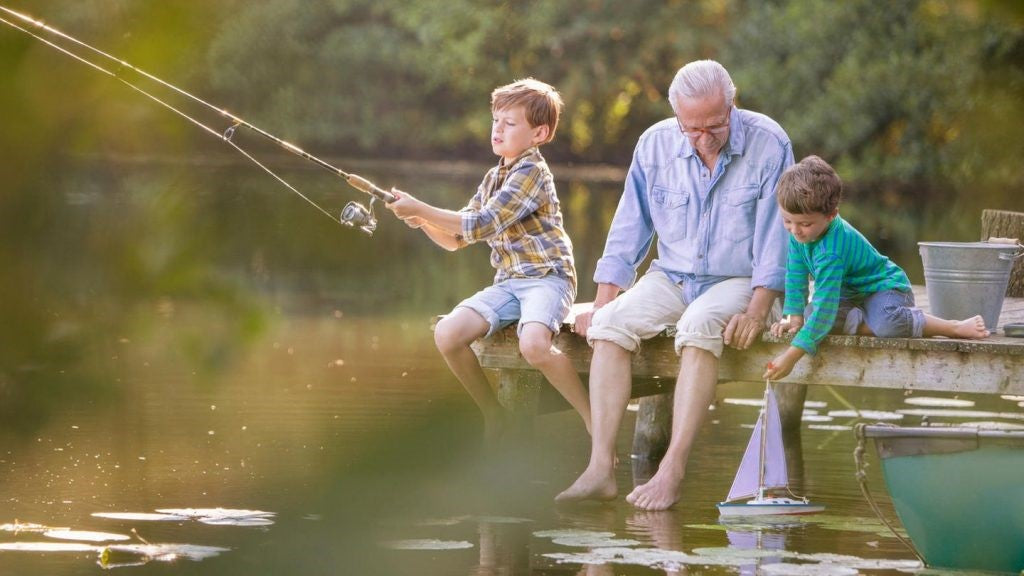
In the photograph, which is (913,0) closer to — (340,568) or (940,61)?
(940,61)

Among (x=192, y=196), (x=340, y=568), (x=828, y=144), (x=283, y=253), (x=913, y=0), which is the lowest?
(x=340, y=568)

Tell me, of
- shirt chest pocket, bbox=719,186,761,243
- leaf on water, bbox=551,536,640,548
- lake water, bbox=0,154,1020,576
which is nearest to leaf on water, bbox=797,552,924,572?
lake water, bbox=0,154,1020,576

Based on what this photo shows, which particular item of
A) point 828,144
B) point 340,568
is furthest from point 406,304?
point 828,144

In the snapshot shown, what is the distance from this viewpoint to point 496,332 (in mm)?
6156

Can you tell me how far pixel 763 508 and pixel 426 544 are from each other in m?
1.09

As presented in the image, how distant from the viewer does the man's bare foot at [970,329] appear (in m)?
5.59

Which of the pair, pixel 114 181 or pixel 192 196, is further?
pixel 114 181

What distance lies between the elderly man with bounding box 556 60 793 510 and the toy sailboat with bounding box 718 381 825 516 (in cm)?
19

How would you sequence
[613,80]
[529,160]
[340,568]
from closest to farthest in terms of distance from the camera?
1. [340,568]
2. [529,160]
3. [613,80]

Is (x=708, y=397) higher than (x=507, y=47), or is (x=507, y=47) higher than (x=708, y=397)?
(x=507, y=47)

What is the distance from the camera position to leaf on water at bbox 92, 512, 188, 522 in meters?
5.11

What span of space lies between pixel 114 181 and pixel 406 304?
15.2 m

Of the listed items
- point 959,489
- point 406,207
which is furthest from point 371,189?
→ point 959,489

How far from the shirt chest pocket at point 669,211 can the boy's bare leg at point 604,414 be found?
0.44m
